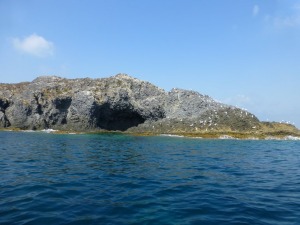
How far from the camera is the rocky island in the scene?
10019 centimetres

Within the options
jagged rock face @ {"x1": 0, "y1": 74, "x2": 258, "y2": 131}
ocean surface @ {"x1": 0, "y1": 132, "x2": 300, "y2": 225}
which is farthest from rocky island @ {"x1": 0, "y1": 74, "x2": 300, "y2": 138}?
ocean surface @ {"x1": 0, "y1": 132, "x2": 300, "y2": 225}

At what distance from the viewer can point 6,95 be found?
391 feet

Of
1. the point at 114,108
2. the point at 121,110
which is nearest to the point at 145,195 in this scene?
the point at 114,108

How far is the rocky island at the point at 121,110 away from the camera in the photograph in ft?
329

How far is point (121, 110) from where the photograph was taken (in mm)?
109875

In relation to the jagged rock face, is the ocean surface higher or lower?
lower

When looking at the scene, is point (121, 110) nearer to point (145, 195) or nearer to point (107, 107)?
point (107, 107)

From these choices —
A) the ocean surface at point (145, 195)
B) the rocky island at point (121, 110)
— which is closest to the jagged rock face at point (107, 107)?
the rocky island at point (121, 110)

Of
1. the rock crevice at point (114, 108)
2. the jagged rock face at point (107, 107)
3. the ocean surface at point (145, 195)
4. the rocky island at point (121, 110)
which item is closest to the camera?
the ocean surface at point (145, 195)

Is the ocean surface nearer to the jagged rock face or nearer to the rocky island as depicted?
the rocky island

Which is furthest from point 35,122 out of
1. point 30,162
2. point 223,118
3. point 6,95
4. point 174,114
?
point 30,162

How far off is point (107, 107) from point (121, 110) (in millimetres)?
5260

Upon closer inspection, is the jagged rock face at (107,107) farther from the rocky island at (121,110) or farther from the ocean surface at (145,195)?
the ocean surface at (145,195)

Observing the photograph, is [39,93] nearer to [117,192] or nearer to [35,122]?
[35,122]
